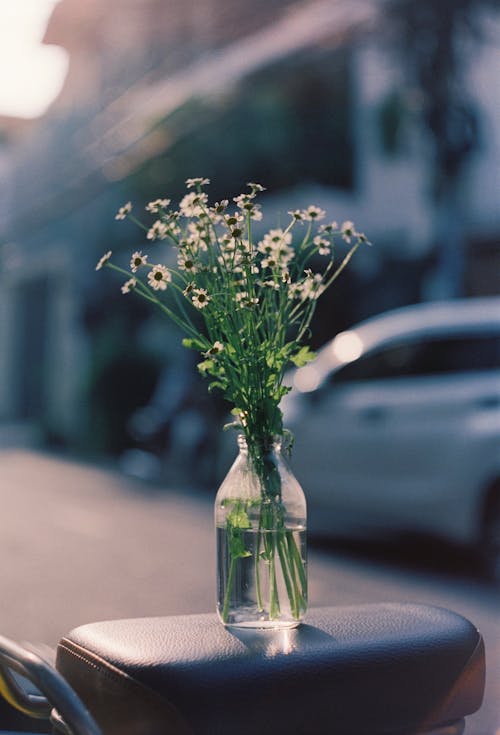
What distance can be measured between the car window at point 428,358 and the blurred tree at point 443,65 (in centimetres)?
548

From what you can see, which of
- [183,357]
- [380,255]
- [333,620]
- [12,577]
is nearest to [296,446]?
[12,577]

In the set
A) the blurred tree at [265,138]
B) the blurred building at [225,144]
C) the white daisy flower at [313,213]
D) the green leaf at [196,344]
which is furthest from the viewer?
the blurred tree at [265,138]

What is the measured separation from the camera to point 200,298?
196 centimetres

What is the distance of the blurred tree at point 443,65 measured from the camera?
11547 mm

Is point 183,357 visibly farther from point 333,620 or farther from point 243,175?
point 333,620

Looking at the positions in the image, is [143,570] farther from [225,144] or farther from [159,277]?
[225,144]

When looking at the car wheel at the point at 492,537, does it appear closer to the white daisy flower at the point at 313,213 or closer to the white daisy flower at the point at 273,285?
the white daisy flower at the point at 313,213

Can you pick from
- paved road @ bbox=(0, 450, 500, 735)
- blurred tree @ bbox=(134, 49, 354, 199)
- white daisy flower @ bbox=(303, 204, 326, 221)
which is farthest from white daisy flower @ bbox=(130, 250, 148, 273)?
blurred tree @ bbox=(134, 49, 354, 199)

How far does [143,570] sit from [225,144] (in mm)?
12015

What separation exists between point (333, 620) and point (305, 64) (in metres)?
16.6

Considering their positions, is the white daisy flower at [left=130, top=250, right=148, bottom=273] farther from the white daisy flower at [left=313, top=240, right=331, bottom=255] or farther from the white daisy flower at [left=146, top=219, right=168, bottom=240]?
the white daisy flower at [left=313, top=240, right=331, bottom=255]

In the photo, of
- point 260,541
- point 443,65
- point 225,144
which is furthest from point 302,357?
point 225,144

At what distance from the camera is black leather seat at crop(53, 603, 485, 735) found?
154cm

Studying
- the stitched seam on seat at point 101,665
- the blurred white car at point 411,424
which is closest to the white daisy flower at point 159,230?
the stitched seam on seat at point 101,665
